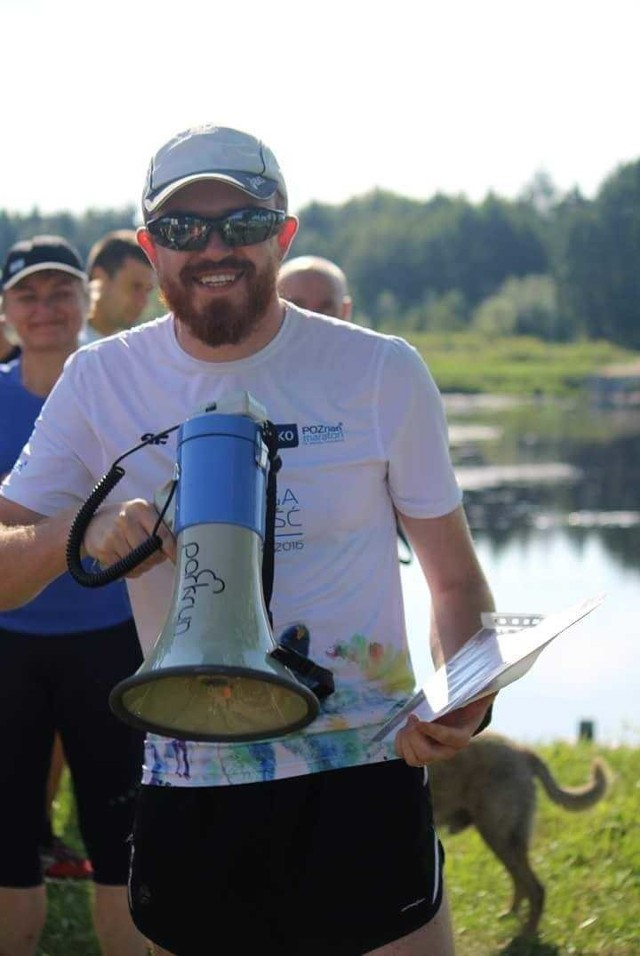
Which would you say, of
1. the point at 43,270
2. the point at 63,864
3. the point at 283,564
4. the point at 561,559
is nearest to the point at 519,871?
the point at 63,864

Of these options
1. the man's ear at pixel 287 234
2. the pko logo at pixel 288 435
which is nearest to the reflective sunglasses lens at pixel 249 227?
the man's ear at pixel 287 234

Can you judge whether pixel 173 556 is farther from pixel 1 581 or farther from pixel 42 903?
pixel 42 903

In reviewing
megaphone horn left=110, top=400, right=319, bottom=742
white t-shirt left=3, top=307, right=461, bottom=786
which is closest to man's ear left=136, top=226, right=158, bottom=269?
white t-shirt left=3, top=307, right=461, bottom=786

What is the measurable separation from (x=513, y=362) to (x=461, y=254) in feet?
130

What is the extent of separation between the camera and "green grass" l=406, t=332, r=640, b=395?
1937 inches

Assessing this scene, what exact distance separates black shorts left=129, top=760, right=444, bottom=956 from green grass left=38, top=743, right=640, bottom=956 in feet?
7.88

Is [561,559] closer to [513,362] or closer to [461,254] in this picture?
[513,362]

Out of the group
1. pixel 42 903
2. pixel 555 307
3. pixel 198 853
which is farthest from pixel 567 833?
pixel 555 307

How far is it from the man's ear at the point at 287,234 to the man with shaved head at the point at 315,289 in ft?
8.93

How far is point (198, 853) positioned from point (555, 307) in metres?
66.2

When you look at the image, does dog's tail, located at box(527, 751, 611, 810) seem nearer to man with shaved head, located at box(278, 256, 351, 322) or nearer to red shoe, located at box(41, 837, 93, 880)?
red shoe, located at box(41, 837, 93, 880)

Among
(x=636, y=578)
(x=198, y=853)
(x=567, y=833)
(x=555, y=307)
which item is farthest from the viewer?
(x=555, y=307)

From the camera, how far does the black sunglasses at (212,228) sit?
2.66m

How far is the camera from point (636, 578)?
42.2 ft
